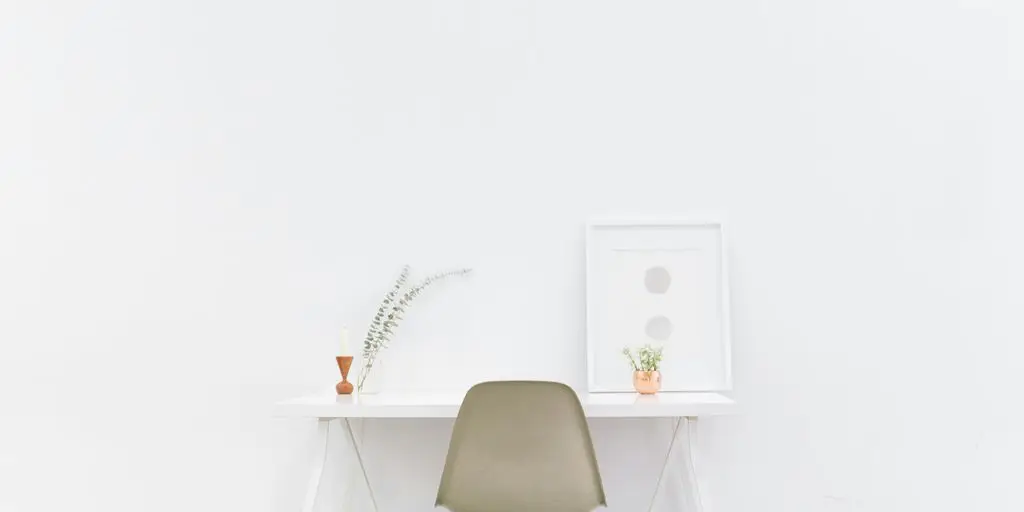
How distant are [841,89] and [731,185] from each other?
1.65 feet

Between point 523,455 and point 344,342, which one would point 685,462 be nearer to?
point 523,455

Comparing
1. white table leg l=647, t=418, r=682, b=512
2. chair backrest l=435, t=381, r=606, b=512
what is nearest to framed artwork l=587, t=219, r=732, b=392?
white table leg l=647, t=418, r=682, b=512

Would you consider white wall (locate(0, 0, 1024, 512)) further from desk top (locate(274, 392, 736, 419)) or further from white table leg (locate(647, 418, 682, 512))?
desk top (locate(274, 392, 736, 419))

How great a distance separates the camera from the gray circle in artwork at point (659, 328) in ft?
8.77

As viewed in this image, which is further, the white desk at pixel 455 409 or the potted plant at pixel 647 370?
the potted plant at pixel 647 370

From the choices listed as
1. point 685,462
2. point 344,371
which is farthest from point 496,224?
point 685,462

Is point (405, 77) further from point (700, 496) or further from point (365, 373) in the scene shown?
point (700, 496)

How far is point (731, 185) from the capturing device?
279 cm

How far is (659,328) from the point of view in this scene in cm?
268

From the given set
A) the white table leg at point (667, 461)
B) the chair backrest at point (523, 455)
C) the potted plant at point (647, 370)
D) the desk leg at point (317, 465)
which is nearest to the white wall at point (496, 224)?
the white table leg at point (667, 461)

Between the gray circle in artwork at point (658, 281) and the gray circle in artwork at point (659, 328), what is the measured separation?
86 mm

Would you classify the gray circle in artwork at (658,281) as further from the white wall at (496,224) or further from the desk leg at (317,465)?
the desk leg at (317,465)

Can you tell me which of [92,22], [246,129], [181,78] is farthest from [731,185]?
[92,22]

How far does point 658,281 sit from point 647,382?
0.36 m
